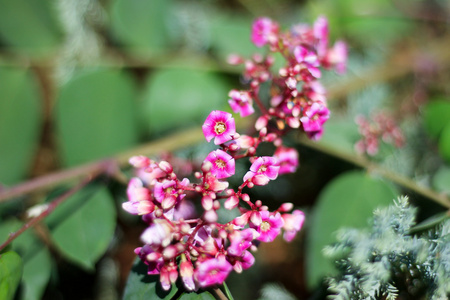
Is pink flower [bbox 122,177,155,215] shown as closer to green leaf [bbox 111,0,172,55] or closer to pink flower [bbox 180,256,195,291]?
pink flower [bbox 180,256,195,291]

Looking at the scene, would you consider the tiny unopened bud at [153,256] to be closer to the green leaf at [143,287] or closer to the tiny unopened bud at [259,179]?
the green leaf at [143,287]

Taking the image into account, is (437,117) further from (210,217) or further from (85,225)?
(85,225)

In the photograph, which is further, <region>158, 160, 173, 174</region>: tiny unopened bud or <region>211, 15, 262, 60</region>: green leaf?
<region>211, 15, 262, 60</region>: green leaf

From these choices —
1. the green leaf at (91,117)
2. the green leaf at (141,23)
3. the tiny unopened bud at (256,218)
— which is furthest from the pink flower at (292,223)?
the green leaf at (141,23)

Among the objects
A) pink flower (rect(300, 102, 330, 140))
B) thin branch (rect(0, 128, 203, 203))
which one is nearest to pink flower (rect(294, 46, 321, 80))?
pink flower (rect(300, 102, 330, 140))

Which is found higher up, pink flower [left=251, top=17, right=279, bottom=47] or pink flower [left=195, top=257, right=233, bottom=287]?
pink flower [left=251, top=17, right=279, bottom=47]

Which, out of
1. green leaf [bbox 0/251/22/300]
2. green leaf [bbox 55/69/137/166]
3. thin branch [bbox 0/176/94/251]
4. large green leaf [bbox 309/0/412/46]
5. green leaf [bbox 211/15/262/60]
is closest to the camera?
green leaf [bbox 0/251/22/300]
